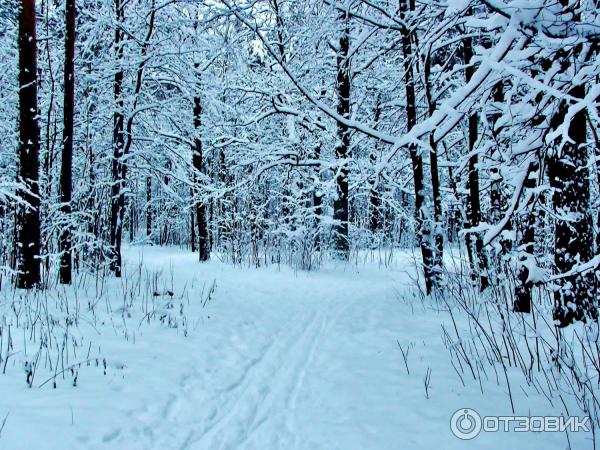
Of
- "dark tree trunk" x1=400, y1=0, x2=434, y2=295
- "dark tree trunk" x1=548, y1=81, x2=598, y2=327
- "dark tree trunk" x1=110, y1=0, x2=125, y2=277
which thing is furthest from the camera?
"dark tree trunk" x1=110, y1=0, x2=125, y2=277

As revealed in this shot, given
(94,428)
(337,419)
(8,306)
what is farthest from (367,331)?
(8,306)

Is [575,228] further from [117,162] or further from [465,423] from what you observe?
[117,162]

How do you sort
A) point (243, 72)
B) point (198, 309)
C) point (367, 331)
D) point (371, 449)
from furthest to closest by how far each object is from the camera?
point (243, 72), point (198, 309), point (367, 331), point (371, 449)

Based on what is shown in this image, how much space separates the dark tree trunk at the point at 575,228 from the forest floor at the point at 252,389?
4.66ft

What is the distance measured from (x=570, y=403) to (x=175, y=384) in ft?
11.5

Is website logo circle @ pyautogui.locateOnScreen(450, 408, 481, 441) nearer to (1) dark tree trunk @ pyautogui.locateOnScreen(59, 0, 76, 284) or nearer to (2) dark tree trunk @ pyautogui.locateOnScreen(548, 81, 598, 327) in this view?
(2) dark tree trunk @ pyautogui.locateOnScreen(548, 81, 598, 327)

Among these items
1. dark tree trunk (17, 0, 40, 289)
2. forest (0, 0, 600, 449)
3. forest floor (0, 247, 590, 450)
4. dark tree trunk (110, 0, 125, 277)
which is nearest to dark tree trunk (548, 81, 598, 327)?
forest (0, 0, 600, 449)

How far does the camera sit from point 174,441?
3.08 m

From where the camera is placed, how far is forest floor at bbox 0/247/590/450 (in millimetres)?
3033

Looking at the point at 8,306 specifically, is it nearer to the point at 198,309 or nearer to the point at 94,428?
the point at 198,309

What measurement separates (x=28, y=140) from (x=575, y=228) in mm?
8957

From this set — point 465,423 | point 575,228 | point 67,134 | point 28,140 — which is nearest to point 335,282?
point 575,228

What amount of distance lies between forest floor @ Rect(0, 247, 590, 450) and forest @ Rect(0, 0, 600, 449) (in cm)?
2

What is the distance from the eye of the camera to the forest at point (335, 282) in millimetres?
3100
